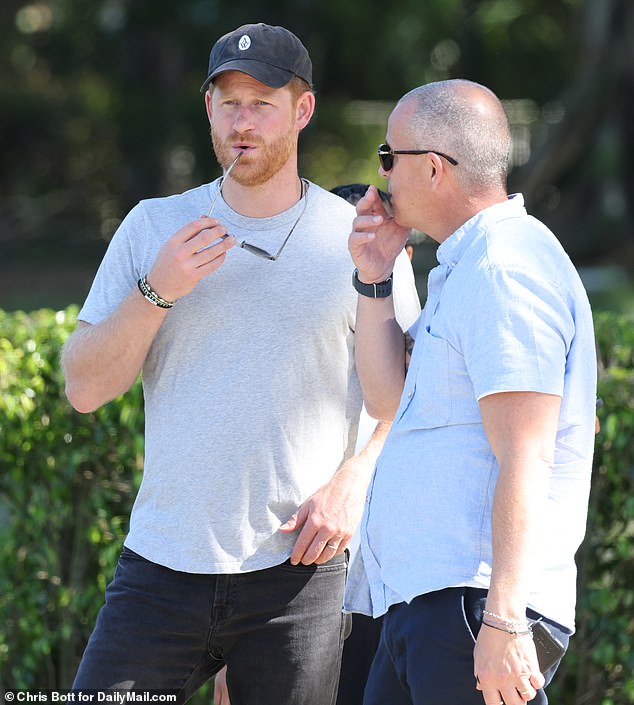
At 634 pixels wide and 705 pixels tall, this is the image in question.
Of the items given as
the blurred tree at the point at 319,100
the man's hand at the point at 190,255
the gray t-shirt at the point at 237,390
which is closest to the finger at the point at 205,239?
the man's hand at the point at 190,255

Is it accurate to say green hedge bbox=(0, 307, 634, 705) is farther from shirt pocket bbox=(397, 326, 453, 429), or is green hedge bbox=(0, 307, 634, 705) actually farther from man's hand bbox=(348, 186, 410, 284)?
shirt pocket bbox=(397, 326, 453, 429)

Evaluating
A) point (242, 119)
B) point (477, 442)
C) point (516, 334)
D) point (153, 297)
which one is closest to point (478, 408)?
point (477, 442)

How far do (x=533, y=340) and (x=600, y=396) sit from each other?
66.9 inches

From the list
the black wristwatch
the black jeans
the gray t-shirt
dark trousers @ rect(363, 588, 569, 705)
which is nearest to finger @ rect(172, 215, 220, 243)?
the gray t-shirt

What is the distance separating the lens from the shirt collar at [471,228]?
235 centimetres

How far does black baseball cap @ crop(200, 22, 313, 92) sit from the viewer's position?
290cm

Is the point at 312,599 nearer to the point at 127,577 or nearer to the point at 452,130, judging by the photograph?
the point at 127,577

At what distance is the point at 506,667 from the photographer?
2123mm

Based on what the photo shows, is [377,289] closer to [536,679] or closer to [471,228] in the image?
[471,228]

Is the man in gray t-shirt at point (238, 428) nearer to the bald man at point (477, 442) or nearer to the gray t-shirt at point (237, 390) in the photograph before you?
the gray t-shirt at point (237, 390)

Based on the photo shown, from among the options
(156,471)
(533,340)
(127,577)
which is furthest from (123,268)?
(533,340)

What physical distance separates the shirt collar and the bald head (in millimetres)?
52

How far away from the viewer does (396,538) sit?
2.34 meters

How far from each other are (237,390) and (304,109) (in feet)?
2.65
